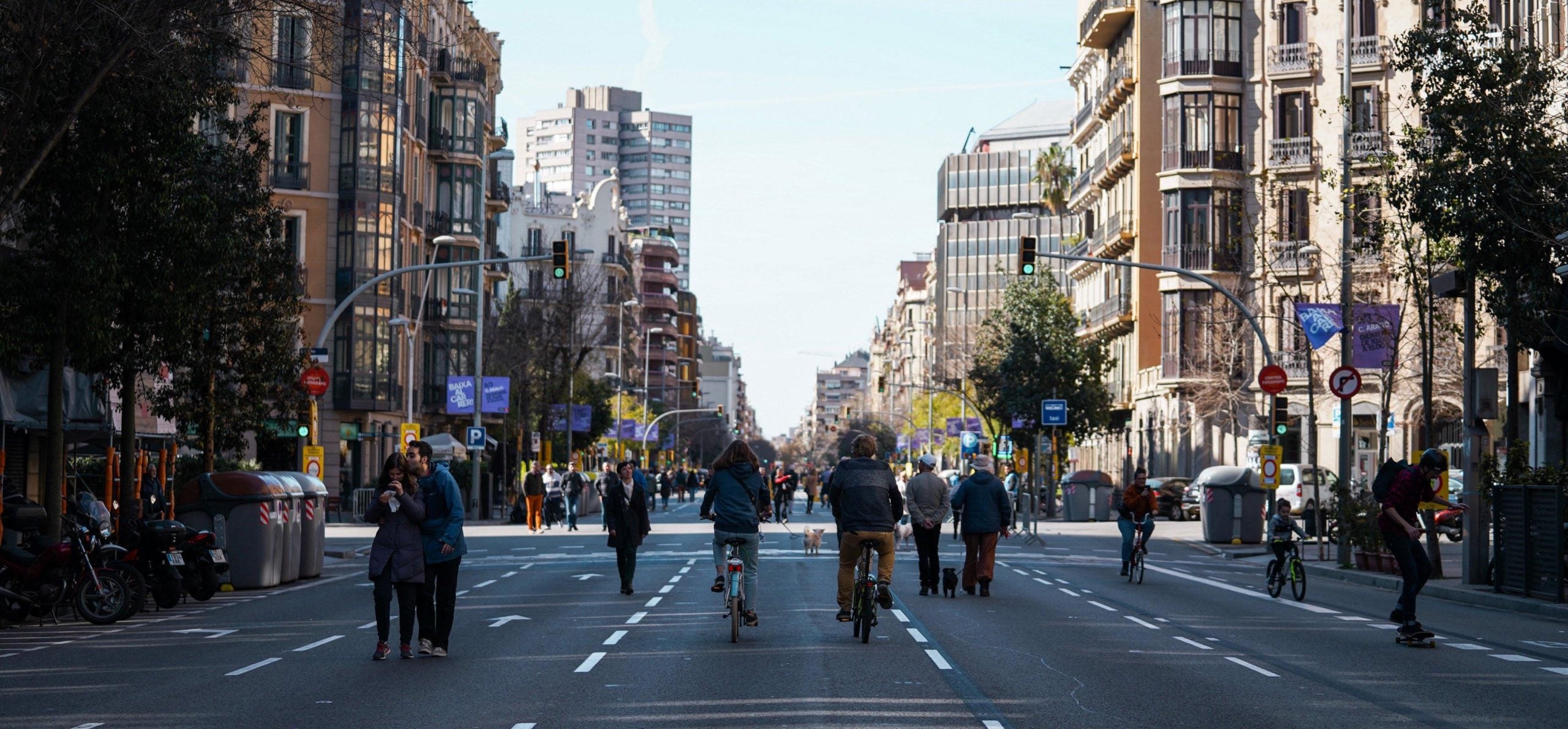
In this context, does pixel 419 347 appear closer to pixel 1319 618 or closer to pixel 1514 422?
pixel 1514 422

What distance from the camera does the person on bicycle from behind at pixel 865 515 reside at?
656 inches

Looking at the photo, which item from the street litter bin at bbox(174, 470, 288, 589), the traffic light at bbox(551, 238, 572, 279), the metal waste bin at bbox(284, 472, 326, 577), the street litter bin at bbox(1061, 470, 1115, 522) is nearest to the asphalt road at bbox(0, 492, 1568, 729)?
the street litter bin at bbox(174, 470, 288, 589)

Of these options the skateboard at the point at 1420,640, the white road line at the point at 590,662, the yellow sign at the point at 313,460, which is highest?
the yellow sign at the point at 313,460

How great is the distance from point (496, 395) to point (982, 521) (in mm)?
35593

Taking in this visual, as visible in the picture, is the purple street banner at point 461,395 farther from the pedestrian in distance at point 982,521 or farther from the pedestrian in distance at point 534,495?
the pedestrian in distance at point 982,521

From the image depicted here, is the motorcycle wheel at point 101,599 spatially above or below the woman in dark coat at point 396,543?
below

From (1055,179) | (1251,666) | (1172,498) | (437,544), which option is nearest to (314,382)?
(437,544)

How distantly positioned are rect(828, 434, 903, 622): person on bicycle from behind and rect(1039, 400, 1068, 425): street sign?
41543 millimetres

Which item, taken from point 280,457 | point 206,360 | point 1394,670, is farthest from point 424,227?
point 1394,670

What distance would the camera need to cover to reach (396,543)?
1505 centimetres

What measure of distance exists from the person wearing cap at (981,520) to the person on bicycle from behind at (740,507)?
6.00 metres

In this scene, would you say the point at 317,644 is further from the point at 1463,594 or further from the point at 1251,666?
the point at 1463,594

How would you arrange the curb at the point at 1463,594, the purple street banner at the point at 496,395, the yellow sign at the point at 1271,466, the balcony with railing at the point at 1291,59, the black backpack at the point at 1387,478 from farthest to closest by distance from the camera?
the balcony with railing at the point at 1291,59 < the purple street banner at the point at 496,395 < the yellow sign at the point at 1271,466 < the curb at the point at 1463,594 < the black backpack at the point at 1387,478

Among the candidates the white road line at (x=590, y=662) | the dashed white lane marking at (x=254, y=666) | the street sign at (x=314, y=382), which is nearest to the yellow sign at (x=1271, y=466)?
the street sign at (x=314, y=382)
